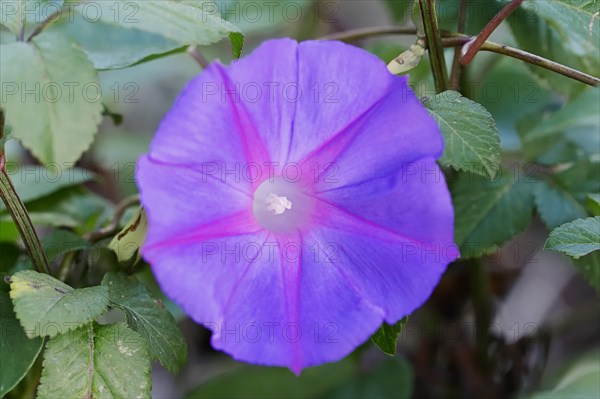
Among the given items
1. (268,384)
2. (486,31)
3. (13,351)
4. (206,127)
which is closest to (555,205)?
(486,31)

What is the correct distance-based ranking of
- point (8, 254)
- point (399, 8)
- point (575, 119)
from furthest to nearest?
point (399, 8) → point (575, 119) → point (8, 254)

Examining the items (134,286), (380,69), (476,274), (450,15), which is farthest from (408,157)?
(476,274)

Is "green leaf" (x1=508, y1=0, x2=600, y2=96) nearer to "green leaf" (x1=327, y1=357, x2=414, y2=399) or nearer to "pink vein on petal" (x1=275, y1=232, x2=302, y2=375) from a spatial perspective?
"pink vein on petal" (x1=275, y1=232, x2=302, y2=375)

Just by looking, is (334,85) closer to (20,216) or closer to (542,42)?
(20,216)

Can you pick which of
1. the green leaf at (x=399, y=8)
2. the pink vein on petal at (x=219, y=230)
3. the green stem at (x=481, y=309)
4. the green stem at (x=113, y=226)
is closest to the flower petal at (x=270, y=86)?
the pink vein on petal at (x=219, y=230)

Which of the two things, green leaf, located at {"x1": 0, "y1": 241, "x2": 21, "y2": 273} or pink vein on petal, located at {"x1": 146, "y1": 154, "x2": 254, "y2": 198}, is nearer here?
pink vein on petal, located at {"x1": 146, "y1": 154, "x2": 254, "y2": 198}

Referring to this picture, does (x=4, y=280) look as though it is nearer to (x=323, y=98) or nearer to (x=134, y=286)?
(x=134, y=286)

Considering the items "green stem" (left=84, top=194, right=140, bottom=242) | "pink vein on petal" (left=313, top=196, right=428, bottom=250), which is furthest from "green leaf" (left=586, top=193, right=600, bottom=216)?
"green stem" (left=84, top=194, right=140, bottom=242)
